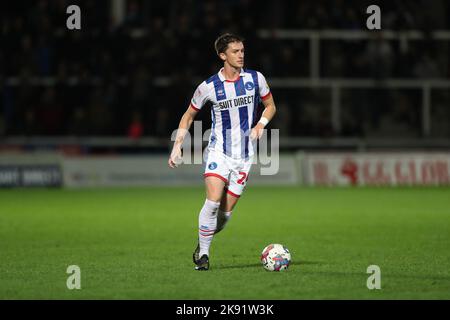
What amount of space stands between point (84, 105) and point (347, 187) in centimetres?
637

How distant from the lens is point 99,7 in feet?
76.5

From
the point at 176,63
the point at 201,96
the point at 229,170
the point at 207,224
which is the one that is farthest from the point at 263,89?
the point at 176,63

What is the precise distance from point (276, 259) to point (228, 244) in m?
2.90

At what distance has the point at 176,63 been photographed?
22.5 metres

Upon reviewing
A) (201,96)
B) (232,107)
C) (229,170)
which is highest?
(201,96)

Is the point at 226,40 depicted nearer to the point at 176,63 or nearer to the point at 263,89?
the point at 263,89

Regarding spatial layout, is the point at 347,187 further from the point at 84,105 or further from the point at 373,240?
the point at 373,240

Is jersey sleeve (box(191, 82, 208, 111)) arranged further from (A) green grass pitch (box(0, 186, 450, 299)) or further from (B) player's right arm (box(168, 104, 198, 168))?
(A) green grass pitch (box(0, 186, 450, 299))

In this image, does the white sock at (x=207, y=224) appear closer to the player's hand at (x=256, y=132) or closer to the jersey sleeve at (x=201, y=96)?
the player's hand at (x=256, y=132)

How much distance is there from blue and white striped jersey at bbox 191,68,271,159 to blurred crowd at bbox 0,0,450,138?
39.3 ft

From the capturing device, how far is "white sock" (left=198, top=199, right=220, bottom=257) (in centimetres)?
969

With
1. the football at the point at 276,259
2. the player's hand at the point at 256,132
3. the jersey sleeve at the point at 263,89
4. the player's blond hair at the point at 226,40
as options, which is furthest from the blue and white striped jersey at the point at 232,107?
the football at the point at 276,259

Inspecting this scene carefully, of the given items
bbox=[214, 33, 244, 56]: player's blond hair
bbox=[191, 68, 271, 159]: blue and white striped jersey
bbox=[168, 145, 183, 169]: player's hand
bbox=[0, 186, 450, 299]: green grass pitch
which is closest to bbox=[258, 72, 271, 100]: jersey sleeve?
bbox=[191, 68, 271, 159]: blue and white striped jersey

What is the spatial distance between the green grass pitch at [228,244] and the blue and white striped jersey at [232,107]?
123 cm
